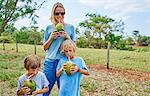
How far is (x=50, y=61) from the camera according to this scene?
4.45 meters

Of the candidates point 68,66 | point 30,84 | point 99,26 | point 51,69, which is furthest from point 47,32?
point 99,26

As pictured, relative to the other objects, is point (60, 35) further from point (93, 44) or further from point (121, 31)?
point (121, 31)

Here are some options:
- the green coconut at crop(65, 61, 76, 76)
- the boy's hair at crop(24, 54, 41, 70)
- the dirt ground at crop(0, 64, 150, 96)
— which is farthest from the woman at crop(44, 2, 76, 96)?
the dirt ground at crop(0, 64, 150, 96)

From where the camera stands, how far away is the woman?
4359mm

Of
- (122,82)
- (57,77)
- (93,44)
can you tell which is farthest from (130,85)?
(93,44)

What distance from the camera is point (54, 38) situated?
437cm

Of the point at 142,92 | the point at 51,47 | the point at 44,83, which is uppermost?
the point at 51,47

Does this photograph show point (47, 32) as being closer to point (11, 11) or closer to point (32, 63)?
point (32, 63)

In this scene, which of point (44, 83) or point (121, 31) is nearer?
point (44, 83)

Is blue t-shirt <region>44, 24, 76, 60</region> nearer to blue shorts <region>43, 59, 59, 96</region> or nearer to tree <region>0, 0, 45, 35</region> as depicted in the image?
blue shorts <region>43, 59, 59, 96</region>

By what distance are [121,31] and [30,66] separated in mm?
32957

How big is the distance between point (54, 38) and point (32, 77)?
32.5 inches

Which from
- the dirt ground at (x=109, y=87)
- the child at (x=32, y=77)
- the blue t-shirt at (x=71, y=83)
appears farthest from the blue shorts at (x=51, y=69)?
the dirt ground at (x=109, y=87)

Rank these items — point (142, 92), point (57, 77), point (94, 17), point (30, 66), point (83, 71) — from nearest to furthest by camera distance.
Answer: point (30, 66), point (83, 71), point (57, 77), point (142, 92), point (94, 17)
